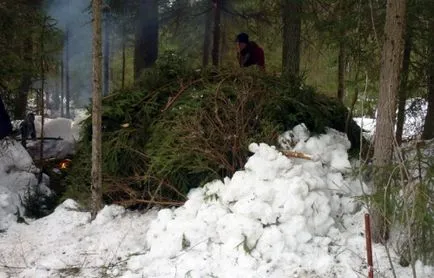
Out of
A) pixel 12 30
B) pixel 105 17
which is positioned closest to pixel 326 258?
pixel 12 30

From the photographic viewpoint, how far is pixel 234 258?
4.78 meters

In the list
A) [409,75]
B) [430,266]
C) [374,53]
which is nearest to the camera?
[430,266]

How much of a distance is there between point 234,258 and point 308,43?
7.75m

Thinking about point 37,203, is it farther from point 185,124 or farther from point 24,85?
point 24,85

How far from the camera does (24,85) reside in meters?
9.00

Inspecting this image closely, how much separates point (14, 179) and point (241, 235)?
439 centimetres

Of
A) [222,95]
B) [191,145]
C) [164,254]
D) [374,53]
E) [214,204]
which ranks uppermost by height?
[374,53]

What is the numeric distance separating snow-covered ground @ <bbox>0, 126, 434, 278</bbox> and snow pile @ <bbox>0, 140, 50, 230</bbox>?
2.07ft

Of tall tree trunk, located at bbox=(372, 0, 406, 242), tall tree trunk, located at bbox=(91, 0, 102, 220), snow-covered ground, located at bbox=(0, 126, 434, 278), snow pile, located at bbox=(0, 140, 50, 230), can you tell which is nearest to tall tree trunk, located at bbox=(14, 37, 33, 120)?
snow pile, located at bbox=(0, 140, 50, 230)

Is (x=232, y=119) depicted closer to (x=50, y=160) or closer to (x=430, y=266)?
(x=430, y=266)

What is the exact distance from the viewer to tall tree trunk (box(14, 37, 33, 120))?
8391 millimetres

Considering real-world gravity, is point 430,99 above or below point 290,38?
below

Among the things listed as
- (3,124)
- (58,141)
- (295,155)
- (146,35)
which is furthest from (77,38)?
(295,155)

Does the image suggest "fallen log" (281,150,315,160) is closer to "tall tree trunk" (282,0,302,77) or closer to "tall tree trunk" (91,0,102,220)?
"tall tree trunk" (91,0,102,220)
